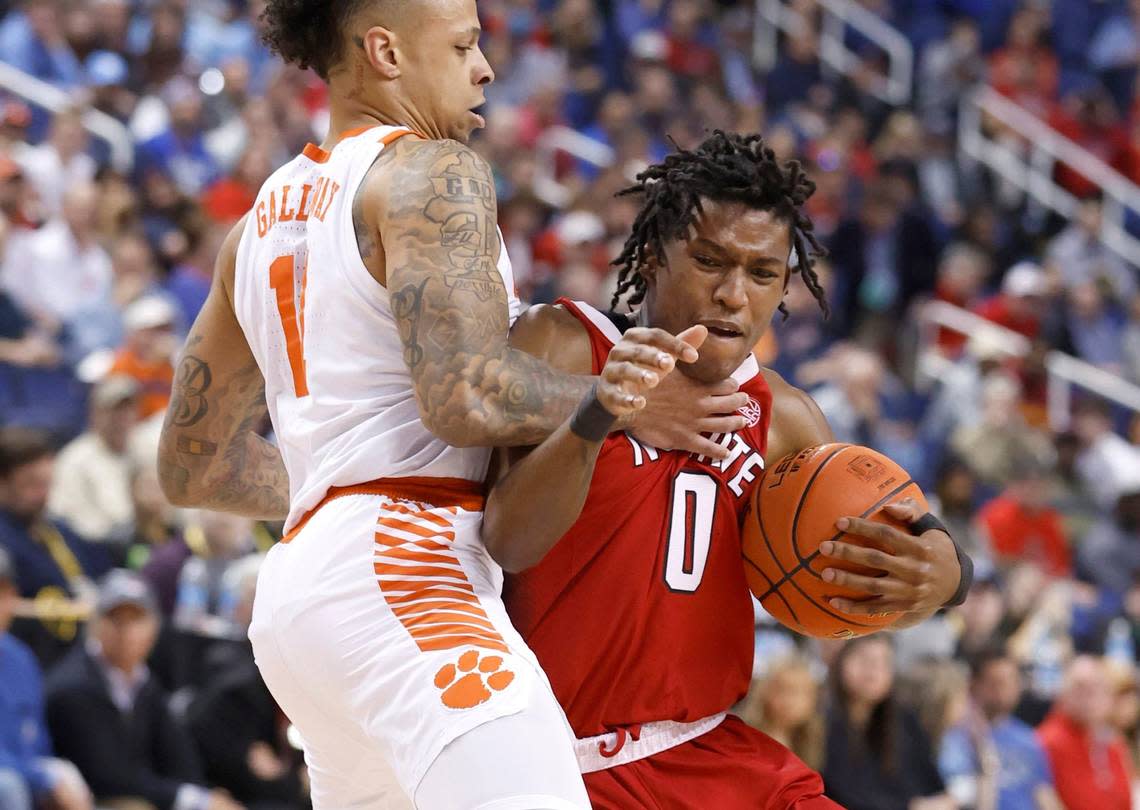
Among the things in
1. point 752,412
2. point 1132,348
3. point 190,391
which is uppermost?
point 190,391

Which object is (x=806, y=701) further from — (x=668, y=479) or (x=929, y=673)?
(x=668, y=479)

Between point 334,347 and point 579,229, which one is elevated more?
point 334,347

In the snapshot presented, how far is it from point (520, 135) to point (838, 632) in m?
8.69

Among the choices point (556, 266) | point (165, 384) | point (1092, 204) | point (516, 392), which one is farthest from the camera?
point (1092, 204)

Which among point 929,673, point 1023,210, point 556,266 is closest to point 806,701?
point 929,673

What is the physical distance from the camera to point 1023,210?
14.3 m

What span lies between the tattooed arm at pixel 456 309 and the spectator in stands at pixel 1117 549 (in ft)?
25.1

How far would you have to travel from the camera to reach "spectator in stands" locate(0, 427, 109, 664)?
6137mm

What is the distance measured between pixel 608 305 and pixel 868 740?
3.18 metres

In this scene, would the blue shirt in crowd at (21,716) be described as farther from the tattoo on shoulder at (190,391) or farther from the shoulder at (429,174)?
the shoulder at (429,174)

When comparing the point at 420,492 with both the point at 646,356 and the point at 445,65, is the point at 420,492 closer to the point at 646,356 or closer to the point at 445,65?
the point at 646,356

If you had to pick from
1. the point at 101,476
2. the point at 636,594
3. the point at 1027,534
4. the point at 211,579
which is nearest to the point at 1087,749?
the point at 1027,534

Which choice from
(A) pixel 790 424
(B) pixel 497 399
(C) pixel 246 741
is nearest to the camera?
(B) pixel 497 399

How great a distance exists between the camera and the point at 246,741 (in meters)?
6.09
